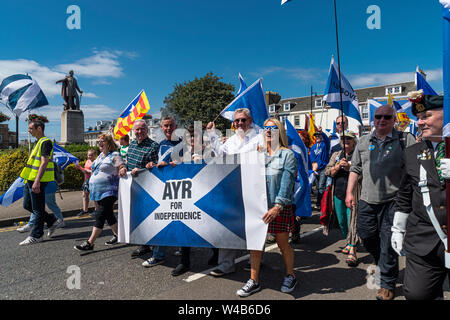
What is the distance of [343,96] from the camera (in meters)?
6.97

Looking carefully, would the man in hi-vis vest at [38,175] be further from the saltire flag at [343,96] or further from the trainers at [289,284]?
the saltire flag at [343,96]

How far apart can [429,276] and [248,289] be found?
166 centimetres

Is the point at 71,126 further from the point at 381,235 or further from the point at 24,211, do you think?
the point at 381,235

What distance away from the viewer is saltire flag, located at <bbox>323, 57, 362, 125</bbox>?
22.7ft

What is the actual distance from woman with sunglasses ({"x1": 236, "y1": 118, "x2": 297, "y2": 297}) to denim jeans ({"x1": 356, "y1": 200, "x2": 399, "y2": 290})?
0.85m

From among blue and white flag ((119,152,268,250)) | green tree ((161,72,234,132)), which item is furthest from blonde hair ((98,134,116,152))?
green tree ((161,72,234,132))

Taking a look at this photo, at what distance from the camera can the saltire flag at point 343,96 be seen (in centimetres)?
692

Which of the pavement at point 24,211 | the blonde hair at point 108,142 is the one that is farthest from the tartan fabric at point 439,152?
the pavement at point 24,211

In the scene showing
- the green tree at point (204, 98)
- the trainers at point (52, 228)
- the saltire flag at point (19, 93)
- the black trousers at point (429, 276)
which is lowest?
the trainers at point (52, 228)

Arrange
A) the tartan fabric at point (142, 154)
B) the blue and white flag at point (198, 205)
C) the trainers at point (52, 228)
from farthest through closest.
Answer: the trainers at point (52, 228), the tartan fabric at point (142, 154), the blue and white flag at point (198, 205)

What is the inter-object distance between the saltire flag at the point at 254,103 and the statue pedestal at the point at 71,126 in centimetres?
1637

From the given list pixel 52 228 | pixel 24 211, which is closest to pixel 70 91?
pixel 24 211

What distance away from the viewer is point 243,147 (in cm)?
405
